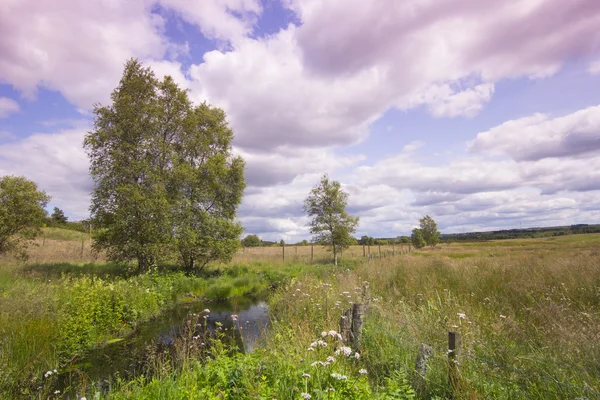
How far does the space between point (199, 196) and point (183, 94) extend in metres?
7.37

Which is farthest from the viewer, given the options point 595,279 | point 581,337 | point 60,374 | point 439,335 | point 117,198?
point 117,198

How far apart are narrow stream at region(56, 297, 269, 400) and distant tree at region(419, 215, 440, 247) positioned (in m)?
61.3

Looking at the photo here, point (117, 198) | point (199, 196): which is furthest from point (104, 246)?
point (199, 196)

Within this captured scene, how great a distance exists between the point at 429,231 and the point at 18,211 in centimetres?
6882

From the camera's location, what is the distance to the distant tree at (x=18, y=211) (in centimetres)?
1786

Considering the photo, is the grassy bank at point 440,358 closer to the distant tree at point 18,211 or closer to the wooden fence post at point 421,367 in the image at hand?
the wooden fence post at point 421,367

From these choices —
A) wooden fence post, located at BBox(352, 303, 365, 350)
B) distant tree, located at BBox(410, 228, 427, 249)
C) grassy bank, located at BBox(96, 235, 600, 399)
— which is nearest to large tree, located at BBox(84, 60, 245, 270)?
grassy bank, located at BBox(96, 235, 600, 399)

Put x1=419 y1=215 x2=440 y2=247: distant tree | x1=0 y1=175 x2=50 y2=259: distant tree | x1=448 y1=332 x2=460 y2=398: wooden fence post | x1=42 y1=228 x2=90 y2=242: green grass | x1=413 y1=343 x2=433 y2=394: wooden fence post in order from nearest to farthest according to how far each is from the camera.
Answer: x1=448 y1=332 x2=460 y2=398: wooden fence post, x1=413 y1=343 x2=433 y2=394: wooden fence post, x1=0 y1=175 x2=50 y2=259: distant tree, x1=42 y1=228 x2=90 y2=242: green grass, x1=419 y1=215 x2=440 y2=247: distant tree

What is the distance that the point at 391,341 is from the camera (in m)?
6.20

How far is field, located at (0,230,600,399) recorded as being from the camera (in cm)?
399

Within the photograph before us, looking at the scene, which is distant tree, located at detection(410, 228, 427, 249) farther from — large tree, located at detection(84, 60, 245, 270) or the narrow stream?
the narrow stream

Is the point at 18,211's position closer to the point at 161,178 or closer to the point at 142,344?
the point at 161,178

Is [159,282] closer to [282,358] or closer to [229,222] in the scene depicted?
[229,222]

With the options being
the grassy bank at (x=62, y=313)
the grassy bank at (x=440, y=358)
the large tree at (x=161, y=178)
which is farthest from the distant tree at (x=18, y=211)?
the grassy bank at (x=440, y=358)
